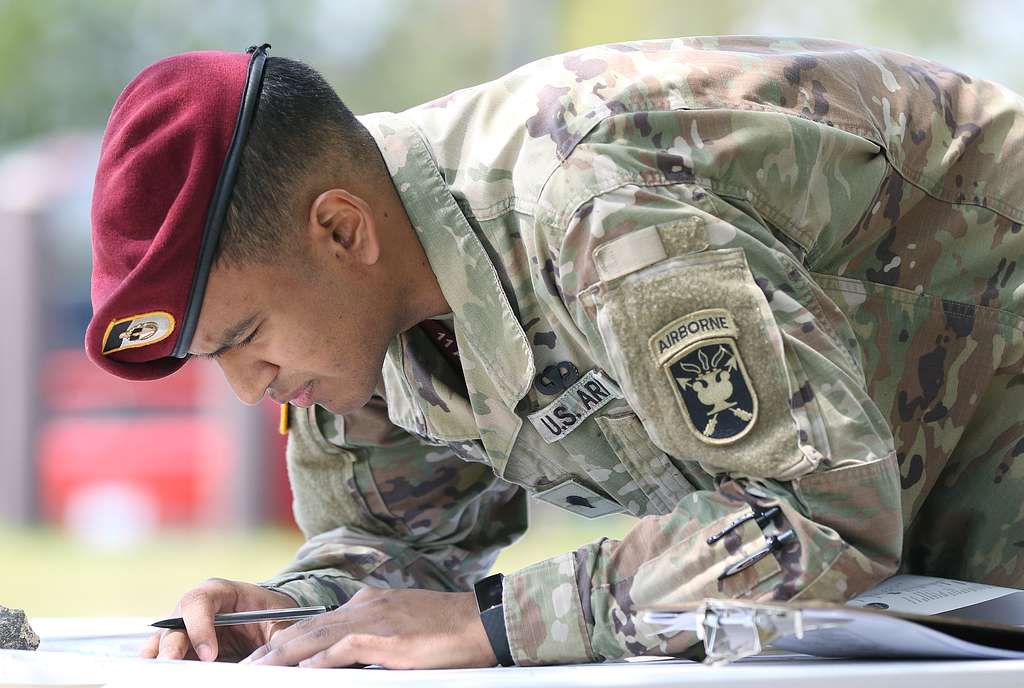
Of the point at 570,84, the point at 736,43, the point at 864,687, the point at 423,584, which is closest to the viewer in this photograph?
the point at 864,687

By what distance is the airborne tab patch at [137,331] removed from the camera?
5.82ft

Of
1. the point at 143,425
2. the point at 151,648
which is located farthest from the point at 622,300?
the point at 143,425

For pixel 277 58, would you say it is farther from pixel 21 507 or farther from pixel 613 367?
pixel 21 507

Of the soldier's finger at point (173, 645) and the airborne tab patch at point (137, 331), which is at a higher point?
the airborne tab patch at point (137, 331)


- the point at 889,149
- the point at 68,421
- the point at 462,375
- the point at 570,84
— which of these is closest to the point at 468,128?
the point at 570,84

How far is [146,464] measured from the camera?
8602 millimetres

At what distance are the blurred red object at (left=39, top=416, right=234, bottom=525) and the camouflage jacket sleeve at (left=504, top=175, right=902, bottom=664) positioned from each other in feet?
23.1

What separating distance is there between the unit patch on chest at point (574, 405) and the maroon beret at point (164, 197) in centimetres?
53

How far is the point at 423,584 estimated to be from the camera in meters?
2.36

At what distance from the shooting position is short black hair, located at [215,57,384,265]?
178cm

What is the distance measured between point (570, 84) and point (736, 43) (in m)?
0.30

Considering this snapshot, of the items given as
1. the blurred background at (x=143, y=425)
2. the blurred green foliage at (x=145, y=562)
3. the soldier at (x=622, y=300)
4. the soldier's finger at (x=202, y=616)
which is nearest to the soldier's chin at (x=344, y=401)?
the soldier at (x=622, y=300)

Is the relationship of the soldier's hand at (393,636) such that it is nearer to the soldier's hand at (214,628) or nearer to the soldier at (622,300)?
the soldier at (622,300)

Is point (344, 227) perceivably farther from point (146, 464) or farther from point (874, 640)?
point (146, 464)
